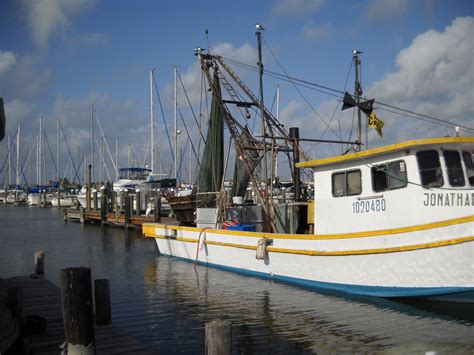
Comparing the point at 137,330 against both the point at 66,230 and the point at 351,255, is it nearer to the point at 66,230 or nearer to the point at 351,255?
the point at 351,255

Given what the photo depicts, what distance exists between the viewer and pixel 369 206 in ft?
39.1

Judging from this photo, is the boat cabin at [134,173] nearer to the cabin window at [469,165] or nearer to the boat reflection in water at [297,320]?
the boat reflection in water at [297,320]

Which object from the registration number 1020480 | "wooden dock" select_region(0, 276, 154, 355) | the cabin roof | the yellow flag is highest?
the yellow flag

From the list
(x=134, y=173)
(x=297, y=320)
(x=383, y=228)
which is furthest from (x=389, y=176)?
(x=134, y=173)

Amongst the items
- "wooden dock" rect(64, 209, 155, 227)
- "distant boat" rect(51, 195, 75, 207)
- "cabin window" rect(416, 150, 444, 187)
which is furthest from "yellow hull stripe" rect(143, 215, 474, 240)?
"distant boat" rect(51, 195, 75, 207)

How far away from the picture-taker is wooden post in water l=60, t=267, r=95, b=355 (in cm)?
623

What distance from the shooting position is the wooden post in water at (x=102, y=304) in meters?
8.41

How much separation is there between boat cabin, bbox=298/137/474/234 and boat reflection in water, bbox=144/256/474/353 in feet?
6.40

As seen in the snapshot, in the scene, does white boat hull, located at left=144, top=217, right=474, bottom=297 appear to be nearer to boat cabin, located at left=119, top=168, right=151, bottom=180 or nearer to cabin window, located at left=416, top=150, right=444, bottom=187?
cabin window, located at left=416, top=150, right=444, bottom=187

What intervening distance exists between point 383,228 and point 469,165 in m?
2.37

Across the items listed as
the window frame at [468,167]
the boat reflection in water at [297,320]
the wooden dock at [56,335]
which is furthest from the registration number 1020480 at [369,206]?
the wooden dock at [56,335]

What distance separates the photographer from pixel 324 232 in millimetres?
12930

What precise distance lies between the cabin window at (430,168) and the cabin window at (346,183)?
1.72m

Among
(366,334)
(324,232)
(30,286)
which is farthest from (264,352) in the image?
(30,286)
